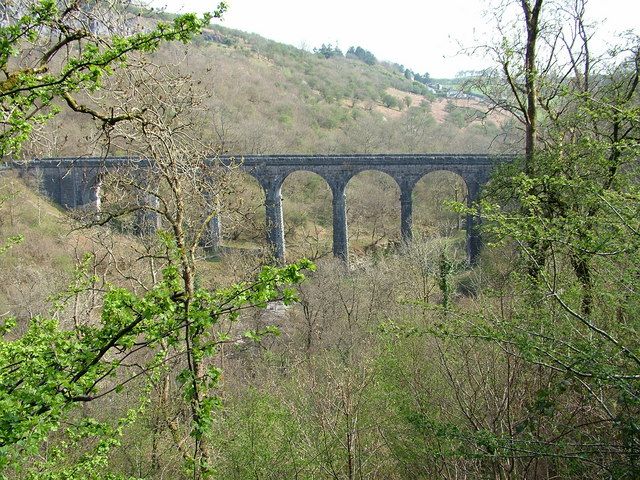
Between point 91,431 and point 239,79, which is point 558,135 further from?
point 239,79

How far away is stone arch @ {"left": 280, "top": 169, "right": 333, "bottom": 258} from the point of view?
29.7 metres

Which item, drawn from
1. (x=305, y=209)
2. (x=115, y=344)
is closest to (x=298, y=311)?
(x=305, y=209)

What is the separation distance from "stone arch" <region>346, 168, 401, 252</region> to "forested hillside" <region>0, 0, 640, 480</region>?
37.8 ft

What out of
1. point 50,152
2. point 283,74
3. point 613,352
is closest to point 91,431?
point 50,152

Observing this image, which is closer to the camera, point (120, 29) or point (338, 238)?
point (120, 29)

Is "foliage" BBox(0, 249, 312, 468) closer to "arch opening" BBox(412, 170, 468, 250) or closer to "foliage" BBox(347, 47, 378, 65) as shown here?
"arch opening" BBox(412, 170, 468, 250)

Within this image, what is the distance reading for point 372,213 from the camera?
31.6 metres

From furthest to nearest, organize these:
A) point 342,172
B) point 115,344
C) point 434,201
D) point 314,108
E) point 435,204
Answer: point 314,108, point 434,201, point 435,204, point 342,172, point 115,344

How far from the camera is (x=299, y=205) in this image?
31.7 meters

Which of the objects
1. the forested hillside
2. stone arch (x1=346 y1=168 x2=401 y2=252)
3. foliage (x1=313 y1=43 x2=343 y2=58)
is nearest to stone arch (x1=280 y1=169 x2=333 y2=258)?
stone arch (x1=346 y1=168 x2=401 y2=252)

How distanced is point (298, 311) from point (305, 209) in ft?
42.5

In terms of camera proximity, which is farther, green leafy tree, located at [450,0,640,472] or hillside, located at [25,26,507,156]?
hillside, located at [25,26,507,156]

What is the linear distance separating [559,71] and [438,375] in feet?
16.4

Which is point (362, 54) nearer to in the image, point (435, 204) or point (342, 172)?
point (435, 204)
